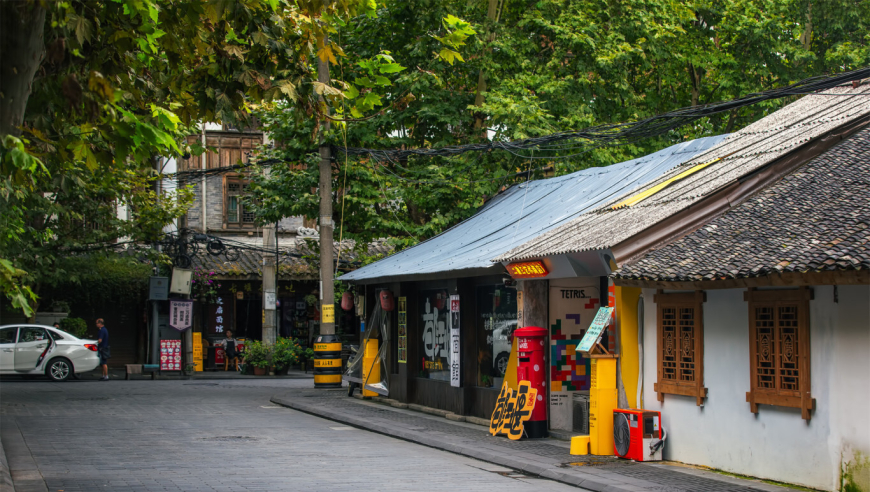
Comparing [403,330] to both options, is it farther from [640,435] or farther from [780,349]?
[780,349]

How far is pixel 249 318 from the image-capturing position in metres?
35.5

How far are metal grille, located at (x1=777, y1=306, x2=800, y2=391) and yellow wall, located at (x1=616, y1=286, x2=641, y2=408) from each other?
8.61ft

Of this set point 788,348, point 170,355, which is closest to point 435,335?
point 788,348

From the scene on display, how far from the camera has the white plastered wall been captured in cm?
942

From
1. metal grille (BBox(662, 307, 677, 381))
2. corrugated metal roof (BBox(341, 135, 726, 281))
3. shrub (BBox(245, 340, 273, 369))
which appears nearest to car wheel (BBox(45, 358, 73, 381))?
shrub (BBox(245, 340, 273, 369))

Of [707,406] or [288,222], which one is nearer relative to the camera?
[707,406]

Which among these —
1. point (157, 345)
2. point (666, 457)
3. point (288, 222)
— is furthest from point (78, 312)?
point (666, 457)

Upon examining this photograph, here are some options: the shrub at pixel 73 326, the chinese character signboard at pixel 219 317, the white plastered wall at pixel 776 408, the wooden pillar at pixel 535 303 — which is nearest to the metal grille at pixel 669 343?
the white plastered wall at pixel 776 408

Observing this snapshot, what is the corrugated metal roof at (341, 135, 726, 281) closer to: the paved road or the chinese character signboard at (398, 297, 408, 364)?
the chinese character signboard at (398, 297, 408, 364)

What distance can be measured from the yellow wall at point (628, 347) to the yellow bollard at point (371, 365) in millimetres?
9481

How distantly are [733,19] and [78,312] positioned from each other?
2393 centimetres

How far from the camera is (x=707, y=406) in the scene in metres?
11.4

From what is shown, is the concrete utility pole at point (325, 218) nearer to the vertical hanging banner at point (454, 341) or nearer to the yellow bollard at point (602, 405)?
the vertical hanging banner at point (454, 341)

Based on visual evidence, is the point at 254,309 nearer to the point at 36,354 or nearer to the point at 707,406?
the point at 36,354
